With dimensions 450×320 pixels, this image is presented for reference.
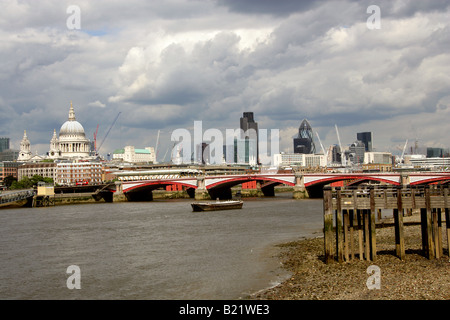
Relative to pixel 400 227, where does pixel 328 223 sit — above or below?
above

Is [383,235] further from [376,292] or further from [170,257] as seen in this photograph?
[376,292]

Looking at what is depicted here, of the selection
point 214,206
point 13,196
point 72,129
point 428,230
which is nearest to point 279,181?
point 214,206

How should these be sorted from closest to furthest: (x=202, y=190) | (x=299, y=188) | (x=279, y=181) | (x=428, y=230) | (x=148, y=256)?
(x=428, y=230) < (x=148, y=256) < (x=299, y=188) < (x=279, y=181) < (x=202, y=190)

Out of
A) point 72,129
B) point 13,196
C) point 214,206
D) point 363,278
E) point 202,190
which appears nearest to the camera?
point 363,278

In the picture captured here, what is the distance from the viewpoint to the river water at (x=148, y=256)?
21391mm

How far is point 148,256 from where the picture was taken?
95.8 ft

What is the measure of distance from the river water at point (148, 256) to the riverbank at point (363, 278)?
115cm

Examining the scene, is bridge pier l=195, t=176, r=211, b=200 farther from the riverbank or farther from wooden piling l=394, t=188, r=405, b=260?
wooden piling l=394, t=188, r=405, b=260

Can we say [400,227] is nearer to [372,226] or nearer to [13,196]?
[372,226]

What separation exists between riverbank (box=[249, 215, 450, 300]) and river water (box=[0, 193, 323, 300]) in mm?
1153

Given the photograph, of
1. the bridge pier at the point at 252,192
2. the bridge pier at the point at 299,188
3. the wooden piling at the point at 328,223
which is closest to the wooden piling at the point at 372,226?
the wooden piling at the point at 328,223

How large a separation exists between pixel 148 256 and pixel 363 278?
13049 mm
